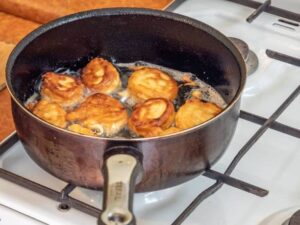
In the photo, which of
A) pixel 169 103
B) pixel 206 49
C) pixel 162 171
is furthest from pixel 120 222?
pixel 206 49

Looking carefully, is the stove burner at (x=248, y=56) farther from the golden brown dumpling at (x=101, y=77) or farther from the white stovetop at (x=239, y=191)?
the golden brown dumpling at (x=101, y=77)

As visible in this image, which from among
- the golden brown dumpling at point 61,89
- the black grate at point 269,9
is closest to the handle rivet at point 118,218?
the golden brown dumpling at point 61,89

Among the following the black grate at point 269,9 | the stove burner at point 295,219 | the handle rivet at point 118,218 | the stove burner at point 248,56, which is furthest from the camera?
the black grate at point 269,9

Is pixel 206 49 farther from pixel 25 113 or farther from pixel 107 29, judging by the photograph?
pixel 25 113

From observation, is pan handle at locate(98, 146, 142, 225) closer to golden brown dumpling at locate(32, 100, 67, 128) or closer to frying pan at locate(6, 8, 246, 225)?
frying pan at locate(6, 8, 246, 225)

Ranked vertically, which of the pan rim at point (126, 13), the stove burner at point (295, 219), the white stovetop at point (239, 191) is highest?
the pan rim at point (126, 13)

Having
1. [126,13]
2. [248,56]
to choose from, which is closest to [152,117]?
[126,13]
